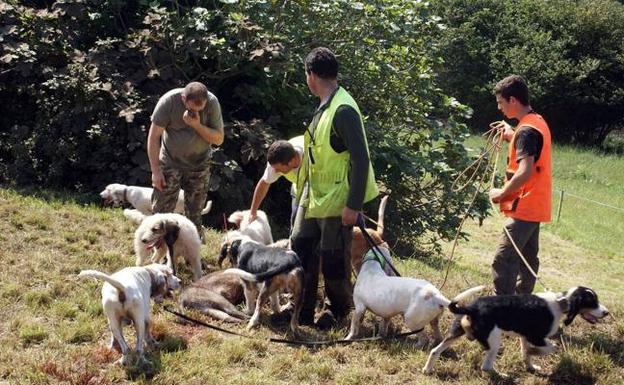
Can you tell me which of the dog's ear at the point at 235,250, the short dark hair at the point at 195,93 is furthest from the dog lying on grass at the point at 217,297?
the short dark hair at the point at 195,93

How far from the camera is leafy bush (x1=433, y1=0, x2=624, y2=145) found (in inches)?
1261

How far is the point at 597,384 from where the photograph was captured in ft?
16.9

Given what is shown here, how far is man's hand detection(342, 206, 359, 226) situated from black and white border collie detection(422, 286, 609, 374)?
38.1 inches

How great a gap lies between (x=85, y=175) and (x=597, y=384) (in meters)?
7.97

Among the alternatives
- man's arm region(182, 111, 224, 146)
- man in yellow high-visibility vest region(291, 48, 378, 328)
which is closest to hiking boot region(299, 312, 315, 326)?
man in yellow high-visibility vest region(291, 48, 378, 328)

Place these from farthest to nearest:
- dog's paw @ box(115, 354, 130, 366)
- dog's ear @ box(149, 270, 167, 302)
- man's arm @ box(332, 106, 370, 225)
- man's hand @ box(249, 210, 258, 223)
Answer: man's hand @ box(249, 210, 258, 223) → dog's ear @ box(149, 270, 167, 302) → man's arm @ box(332, 106, 370, 225) → dog's paw @ box(115, 354, 130, 366)

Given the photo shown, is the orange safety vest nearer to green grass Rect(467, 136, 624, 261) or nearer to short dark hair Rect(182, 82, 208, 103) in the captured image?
short dark hair Rect(182, 82, 208, 103)

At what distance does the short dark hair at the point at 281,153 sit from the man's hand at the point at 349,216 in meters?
0.84

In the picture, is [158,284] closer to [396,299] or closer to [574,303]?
[396,299]

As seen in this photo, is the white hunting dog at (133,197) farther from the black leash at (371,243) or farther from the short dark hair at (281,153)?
the black leash at (371,243)

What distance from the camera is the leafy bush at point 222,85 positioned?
9820 mm

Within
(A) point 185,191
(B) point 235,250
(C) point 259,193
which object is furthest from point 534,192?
(A) point 185,191

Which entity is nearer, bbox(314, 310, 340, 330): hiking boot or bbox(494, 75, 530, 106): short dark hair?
bbox(494, 75, 530, 106): short dark hair

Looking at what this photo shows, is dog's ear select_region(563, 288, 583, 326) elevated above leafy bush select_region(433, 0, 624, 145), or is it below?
below
